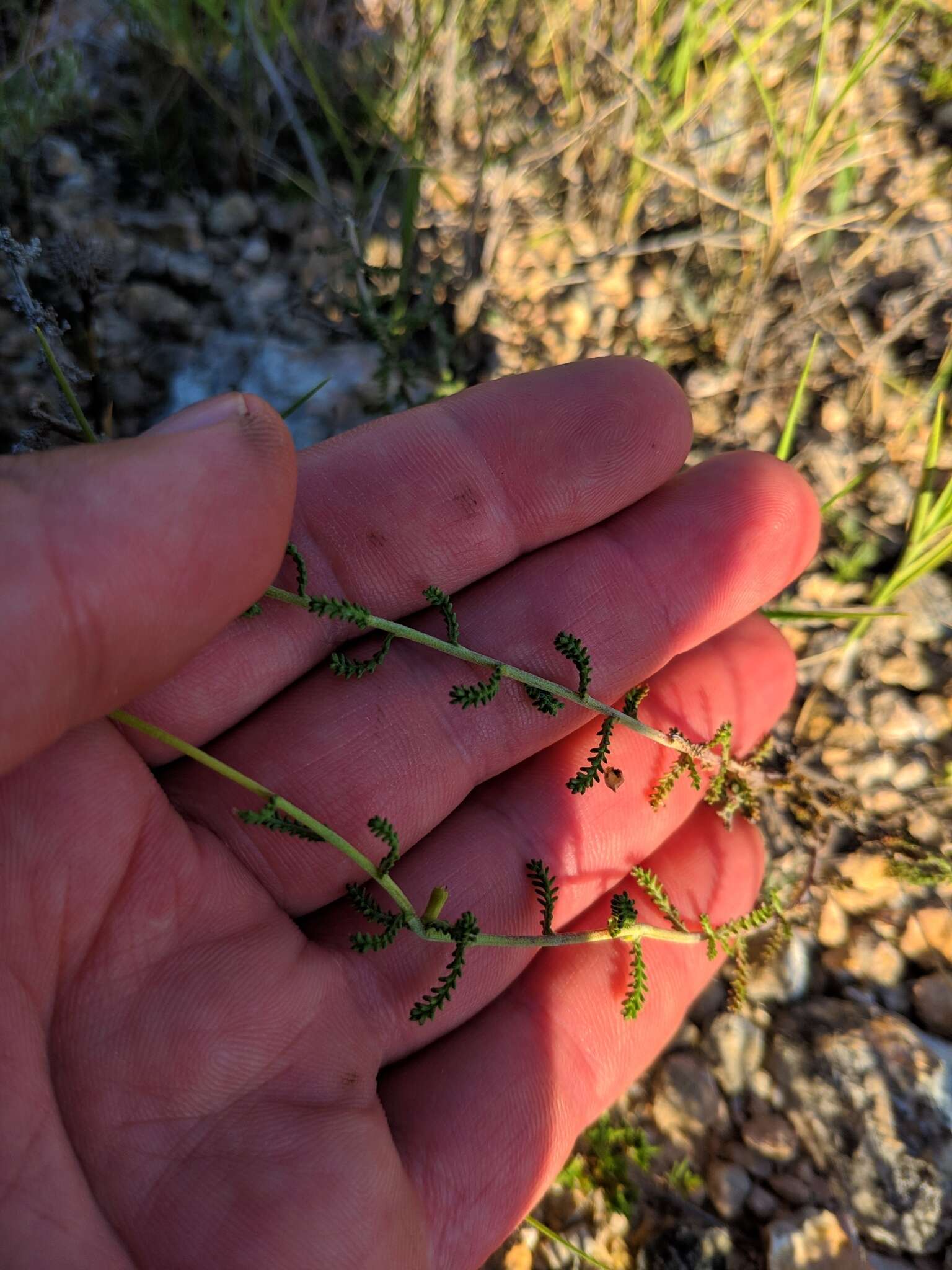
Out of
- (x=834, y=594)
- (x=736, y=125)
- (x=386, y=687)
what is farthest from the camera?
(x=736, y=125)

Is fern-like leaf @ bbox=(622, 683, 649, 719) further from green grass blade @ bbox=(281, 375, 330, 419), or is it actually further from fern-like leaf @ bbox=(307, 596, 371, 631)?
green grass blade @ bbox=(281, 375, 330, 419)

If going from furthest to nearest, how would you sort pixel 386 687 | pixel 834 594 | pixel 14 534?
pixel 834 594 → pixel 386 687 → pixel 14 534

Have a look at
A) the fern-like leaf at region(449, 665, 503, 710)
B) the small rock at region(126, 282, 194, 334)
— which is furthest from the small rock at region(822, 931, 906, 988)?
the small rock at region(126, 282, 194, 334)

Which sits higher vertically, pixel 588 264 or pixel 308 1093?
pixel 588 264

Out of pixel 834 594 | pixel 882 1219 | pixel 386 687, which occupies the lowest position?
pixel 882 1219

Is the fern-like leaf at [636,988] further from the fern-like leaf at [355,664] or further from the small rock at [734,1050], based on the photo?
the fern-like leaf at [355,664]

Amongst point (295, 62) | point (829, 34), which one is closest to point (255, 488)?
point (295, 62)

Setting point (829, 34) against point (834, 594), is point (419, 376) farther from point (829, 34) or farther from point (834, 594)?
point (829, 34)

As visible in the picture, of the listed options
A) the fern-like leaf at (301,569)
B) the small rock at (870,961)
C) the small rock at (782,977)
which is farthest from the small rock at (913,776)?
the fern-like leaf at (301,569)
